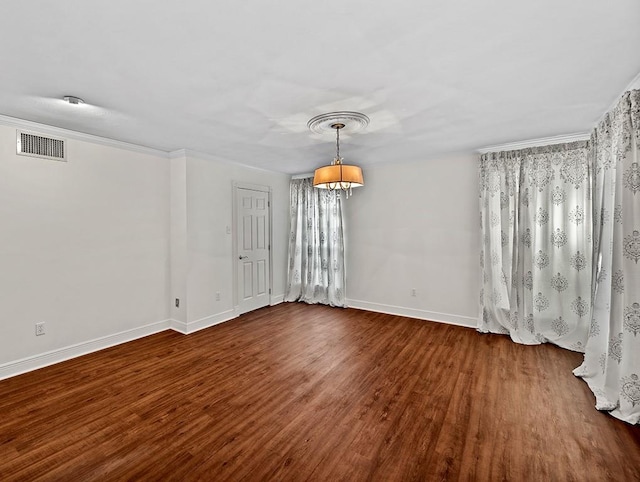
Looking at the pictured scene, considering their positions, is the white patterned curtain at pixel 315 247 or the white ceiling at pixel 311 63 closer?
the white ceiling at pixel 311 63

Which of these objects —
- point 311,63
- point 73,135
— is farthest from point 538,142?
point 73,135

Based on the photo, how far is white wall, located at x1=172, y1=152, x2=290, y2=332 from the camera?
4195 millimetres

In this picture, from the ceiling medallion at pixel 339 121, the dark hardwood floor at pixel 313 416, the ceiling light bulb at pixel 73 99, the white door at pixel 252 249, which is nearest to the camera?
the dark hardwood floor at pixel 313 416

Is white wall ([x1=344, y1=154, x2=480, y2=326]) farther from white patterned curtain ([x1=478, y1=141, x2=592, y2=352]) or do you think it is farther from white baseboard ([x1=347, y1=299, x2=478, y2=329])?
white patterned curtain ([x1=478, y1=141, x2=592, y2=352])

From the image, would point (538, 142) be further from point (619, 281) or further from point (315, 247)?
point (315, 247)

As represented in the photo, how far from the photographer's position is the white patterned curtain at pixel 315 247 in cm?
543

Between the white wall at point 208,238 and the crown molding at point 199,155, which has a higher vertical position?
the crown molding at point 199,155

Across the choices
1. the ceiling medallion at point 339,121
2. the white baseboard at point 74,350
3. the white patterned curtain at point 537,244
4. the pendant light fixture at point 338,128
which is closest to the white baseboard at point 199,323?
the white baseboard at point 74,350

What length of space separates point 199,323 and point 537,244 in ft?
14.9

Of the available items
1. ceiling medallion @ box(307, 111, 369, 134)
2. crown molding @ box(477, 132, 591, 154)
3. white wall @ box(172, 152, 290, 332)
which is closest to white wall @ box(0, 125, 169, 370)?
white wall @ box(172, 152, 290, 332)

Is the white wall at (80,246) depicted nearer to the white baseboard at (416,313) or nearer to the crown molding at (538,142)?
the white baseboard at (416,313)

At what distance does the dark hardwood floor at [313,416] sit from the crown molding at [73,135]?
2.44m

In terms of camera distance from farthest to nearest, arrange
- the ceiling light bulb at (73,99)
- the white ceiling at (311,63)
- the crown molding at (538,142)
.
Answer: the crown molding at (538,142) → the ceiling light bulb at (73,99) → the white ceiling at (311,63)

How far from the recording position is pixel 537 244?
147 inches
